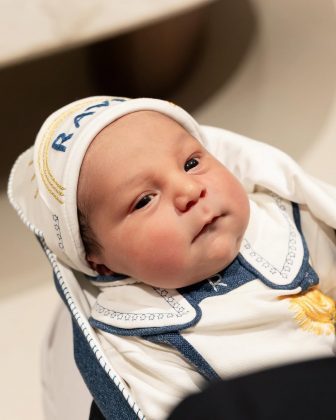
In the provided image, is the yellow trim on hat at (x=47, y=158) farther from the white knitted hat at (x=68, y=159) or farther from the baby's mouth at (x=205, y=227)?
the baby's mouth at (x=205, y=227)

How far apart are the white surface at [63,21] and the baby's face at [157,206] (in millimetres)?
223

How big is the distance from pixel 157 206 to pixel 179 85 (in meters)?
0.70

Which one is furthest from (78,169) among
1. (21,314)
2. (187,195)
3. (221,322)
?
(21,314)

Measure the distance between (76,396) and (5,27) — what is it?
519 mm

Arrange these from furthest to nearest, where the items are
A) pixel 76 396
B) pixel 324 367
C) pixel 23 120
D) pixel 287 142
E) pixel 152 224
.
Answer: pixel 23 120, pixel 287 142, pixel 76 396, pixel 152 224, pixel 324 367

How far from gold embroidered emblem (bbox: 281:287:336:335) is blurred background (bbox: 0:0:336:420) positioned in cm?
36

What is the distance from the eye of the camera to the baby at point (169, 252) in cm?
63

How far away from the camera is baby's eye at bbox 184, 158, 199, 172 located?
2.18ft

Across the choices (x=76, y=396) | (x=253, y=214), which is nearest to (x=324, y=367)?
(x=253, y=214)

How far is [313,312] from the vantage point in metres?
0.68

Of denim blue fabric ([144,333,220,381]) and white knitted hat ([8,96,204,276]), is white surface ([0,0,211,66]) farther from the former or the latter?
denim blue fabric ([144,333,220,381])

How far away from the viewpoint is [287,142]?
43.2 inches

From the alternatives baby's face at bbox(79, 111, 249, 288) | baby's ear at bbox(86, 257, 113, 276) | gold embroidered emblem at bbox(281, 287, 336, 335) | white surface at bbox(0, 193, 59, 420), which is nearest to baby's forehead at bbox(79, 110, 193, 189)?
baby's face at bbox(79, 111, 249, 288)

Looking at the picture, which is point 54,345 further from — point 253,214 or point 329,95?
point 329,95
